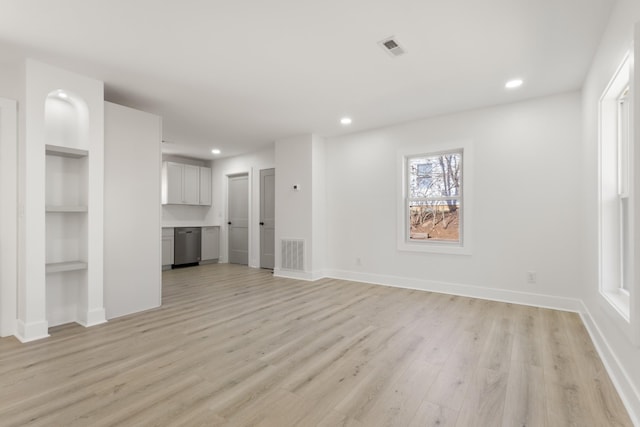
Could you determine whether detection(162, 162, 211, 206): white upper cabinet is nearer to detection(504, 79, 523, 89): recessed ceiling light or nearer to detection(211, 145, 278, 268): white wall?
detection(211, 145, 278, 268): white wall

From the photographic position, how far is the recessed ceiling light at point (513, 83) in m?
3.28

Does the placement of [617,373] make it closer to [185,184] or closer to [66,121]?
[66,121]

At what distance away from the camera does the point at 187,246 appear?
22.6ft

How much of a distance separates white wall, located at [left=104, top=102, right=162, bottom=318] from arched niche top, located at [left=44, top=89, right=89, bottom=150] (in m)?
0.21

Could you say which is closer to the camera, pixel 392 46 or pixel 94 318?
pixel 392 46

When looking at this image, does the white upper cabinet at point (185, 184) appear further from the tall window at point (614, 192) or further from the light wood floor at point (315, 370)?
→ the tall window at point (614, 192)

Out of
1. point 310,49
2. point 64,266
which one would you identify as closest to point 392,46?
point 310,49

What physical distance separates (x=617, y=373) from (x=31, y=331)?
459cm

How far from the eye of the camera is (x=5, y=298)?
2.88 meters

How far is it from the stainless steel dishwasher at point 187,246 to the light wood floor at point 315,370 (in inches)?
135

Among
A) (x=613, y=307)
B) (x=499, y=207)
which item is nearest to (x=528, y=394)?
(x=613, y=307)

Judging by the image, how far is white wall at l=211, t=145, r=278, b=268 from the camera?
6785 millimetres

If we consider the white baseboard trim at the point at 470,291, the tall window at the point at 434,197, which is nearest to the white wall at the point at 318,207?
the white baseboard trim at the point at 470,291

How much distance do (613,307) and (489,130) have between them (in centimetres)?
263
